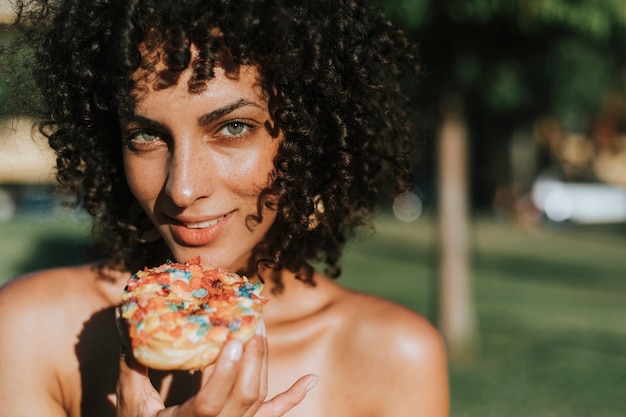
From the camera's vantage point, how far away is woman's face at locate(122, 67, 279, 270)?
73.0 inches

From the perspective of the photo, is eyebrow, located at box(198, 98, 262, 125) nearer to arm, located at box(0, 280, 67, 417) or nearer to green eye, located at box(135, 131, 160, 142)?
green eye, located at box(135, 131, 160, 142)

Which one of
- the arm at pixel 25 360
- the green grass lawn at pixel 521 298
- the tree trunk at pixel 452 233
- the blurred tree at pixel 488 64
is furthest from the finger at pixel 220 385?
the tree trunk at pixel 452 233

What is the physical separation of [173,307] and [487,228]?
21820 millimetres

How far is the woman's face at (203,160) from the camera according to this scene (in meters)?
1.85

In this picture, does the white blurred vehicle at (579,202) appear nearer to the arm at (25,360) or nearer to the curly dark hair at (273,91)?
the curly dark hair at (273,91)

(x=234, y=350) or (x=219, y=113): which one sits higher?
(x=219, y=113)

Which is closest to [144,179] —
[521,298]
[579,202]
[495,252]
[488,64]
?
[488,64]

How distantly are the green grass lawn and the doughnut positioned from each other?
0.92 meters

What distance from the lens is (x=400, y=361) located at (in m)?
2.20

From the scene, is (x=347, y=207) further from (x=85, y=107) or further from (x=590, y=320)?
(x=590, y=320)

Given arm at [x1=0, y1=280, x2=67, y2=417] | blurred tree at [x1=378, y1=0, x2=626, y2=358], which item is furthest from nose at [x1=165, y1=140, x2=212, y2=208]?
blurred tree at [x1=378, y1=0, x2=626, y2=358]

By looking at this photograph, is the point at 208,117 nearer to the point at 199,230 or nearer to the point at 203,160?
the point at 203,160

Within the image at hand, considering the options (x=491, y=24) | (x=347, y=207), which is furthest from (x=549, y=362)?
(x=347, y=207)

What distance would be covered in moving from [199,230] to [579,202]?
2478 cm
